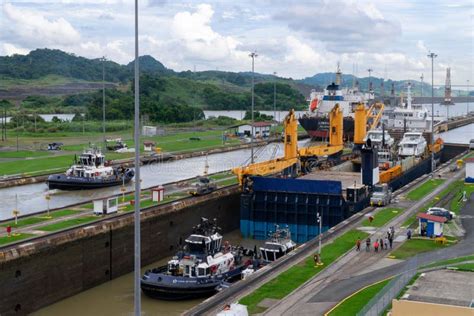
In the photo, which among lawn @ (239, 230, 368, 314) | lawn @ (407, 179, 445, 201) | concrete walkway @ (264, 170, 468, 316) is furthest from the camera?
lawn @ (407, 179, 445, 201)

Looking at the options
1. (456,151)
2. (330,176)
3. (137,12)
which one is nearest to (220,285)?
(137,12)

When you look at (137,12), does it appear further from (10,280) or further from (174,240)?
(174,240)

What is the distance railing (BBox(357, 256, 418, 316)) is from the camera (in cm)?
2433

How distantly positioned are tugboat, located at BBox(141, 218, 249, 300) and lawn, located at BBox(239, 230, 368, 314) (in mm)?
3938

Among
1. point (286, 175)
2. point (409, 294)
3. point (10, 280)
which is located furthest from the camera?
point (286, 175)

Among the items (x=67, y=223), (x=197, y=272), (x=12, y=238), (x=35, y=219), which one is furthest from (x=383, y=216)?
(x=12, y=238)

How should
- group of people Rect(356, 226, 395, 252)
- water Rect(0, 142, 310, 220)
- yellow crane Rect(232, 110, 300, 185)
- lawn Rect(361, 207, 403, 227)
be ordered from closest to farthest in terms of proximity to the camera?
group of people Rect(356, 226, 395, 252) < lawn Rect(361, 207, 403, 227) < yellow crane Rect(232, 110, 300, 185) < water Rect(0, 142, 310, 220)

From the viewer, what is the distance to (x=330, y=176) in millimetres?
64750

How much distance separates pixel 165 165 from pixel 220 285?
176 ft

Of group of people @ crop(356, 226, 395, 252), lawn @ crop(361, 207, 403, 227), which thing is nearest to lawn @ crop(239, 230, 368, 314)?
group of people @ crop(356, 226, 395, 252)

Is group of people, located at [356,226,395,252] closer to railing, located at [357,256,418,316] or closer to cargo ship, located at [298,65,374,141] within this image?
railing, located at [357,256,418,316]

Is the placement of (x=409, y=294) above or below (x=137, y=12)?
below

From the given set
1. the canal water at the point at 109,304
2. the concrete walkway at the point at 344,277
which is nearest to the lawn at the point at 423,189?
the concrete walkway at the point at 344,277

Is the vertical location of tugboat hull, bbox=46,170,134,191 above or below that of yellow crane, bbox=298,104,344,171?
below
